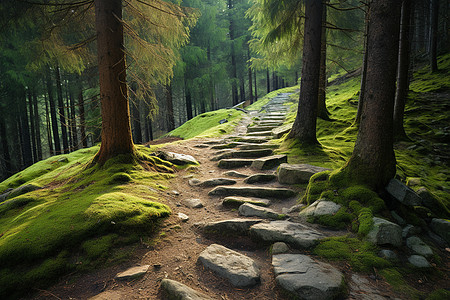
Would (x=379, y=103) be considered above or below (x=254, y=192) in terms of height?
above

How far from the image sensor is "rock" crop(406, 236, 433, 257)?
2785mm

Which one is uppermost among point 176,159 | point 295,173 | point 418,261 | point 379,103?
point 379,103

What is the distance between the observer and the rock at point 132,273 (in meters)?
2.52

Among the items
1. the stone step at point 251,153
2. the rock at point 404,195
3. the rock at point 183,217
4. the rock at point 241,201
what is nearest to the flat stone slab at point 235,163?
the stone step at point 251,153

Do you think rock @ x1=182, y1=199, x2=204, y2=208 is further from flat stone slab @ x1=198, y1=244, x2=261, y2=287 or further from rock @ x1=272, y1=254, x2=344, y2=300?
rock @ x1=272, y1=254, x2=344, y2=300

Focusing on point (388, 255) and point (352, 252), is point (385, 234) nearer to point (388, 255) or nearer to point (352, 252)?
point (388, 255)

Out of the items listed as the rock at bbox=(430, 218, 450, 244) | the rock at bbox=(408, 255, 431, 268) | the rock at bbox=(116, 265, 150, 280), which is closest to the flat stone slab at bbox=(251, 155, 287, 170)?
the rock at bbox=(430, 218, 450, 244)

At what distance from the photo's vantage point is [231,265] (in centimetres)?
266

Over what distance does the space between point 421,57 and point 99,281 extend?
2260cm

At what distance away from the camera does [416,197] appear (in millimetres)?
3557

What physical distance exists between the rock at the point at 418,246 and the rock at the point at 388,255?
36 cm

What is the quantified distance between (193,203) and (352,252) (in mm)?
2794

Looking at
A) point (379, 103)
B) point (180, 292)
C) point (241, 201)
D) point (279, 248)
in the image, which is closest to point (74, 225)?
point (180, 292)

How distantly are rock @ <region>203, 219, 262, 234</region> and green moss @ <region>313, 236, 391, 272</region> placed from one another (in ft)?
3.13
